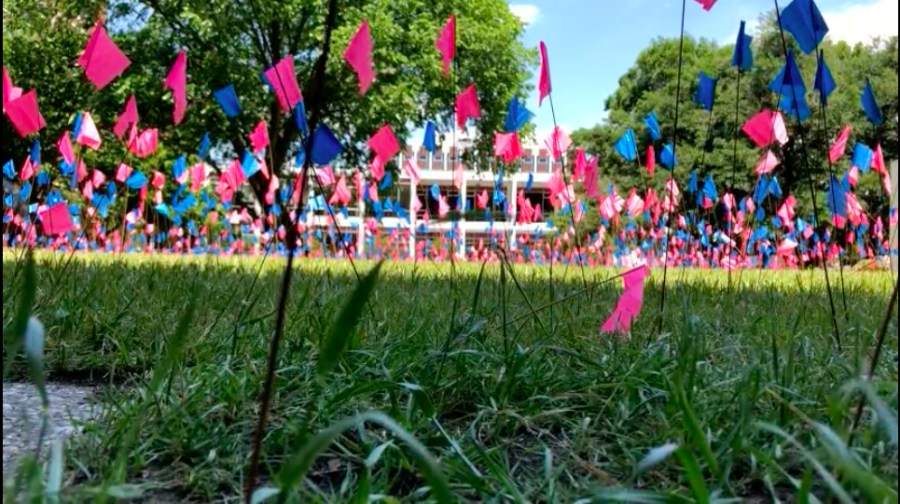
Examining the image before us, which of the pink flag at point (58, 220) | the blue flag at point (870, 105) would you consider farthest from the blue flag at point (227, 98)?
the blue flag at point (870, 105)

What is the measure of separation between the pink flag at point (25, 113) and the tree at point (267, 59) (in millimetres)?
9564

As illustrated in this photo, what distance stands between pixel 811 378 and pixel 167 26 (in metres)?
13.5

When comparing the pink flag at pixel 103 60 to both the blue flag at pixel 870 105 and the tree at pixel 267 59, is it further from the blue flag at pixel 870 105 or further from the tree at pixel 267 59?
the tree at pixel 267 59

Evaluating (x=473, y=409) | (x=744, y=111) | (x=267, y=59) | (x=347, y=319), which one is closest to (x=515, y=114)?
(x=473, y=409)

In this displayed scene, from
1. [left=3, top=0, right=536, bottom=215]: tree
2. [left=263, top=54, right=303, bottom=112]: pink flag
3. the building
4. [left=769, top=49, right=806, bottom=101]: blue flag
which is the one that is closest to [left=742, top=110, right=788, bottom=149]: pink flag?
[left=769, top=49, right=806, bottom=101]: blue flag

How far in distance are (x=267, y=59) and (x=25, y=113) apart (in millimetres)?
11826

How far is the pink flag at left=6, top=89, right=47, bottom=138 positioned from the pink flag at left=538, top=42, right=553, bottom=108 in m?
1.24

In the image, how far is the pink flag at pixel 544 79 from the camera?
1695 millimetres

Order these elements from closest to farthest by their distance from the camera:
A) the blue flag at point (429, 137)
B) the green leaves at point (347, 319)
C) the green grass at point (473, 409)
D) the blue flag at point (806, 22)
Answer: the green leaves at point (347, 319)
the green grass at point (473, 409)
the blue flag at point (806, 22)
the blue flag at point (429, 137)

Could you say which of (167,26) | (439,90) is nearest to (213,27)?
(167,26)

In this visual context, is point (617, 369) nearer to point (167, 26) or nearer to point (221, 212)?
point (221, 212)

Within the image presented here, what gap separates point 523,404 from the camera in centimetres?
101

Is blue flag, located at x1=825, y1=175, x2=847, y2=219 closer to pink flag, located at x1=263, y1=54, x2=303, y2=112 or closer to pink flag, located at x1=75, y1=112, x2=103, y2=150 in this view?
pink flag, located at x1=263, y1=54, x2=303, y2=112

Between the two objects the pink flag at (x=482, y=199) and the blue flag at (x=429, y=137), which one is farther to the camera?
the pink flag at (x=482, y=199)
